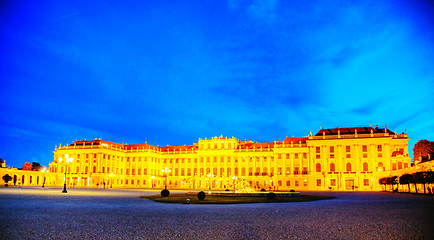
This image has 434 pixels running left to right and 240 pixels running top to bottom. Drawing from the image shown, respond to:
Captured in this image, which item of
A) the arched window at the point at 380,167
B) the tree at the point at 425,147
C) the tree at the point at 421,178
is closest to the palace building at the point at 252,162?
the arched window at the point at 380,167

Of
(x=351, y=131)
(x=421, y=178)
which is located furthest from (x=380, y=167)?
(x=421, y=178)

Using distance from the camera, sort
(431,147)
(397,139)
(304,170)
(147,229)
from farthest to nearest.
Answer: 1. (304,170)
2. (397,139)
3. (431,147)
4. (147,229)

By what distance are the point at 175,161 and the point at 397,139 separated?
62.5 meters

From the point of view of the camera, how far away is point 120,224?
11.6 m

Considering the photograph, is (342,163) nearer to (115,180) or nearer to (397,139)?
(397,139)

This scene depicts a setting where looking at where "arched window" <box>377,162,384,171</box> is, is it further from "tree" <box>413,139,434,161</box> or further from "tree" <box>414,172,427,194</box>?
"tree" <box>414,172,427,194</box>

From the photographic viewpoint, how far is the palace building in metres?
86.5

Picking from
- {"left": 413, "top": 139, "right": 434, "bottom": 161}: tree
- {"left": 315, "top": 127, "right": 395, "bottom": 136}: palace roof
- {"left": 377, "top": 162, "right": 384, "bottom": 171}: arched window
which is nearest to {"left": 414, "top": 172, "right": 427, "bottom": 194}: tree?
{"left": 413, "top": 139, "right": 434, "bottom": 161}: tree

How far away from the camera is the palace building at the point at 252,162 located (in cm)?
8650

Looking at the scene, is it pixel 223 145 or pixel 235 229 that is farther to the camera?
pixel 223 145

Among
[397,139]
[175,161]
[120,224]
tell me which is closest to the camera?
[120,224]

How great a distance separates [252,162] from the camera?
101250 mm

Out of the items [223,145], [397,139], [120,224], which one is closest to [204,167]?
[223,145]

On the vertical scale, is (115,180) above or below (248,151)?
below
